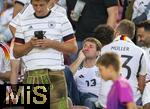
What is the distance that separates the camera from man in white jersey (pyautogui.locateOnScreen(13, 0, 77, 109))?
8.29 m

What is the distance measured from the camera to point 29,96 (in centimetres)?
859

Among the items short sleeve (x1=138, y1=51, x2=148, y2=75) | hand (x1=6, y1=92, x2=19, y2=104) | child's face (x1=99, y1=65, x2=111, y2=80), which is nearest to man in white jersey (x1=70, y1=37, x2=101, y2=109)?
short sleeve (x1=138, y1=51, x2=148, y2=75)

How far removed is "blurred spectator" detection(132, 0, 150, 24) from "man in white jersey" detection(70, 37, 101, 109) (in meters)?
1.76

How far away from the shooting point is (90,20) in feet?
38.3

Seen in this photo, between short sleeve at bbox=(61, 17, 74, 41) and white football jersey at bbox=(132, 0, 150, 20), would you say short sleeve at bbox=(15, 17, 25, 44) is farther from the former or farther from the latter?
white football jersey at bbox=(132, 0, 150, 20)

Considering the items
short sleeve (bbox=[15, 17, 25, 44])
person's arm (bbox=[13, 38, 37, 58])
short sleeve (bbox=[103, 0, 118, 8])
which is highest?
short sleeve (bbox=[103, 0, 118, 8])

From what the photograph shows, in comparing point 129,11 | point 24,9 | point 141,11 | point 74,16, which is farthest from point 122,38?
point 129,11

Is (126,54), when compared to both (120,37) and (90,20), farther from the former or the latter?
(90,20)

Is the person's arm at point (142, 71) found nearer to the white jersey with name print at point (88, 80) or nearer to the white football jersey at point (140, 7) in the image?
the white jersey with name print at point (88, 80)

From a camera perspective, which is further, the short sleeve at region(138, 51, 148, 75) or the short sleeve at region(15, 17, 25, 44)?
the short sleeve at region(138, 51, 148, 75)

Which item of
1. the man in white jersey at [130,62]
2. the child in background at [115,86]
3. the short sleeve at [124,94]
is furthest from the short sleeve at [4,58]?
the short sleeve at [124,94]

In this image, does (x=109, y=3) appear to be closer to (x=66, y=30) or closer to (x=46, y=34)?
(x=66, y=30)

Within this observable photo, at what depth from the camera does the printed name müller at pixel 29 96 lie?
27.5 ft

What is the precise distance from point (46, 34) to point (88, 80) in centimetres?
219
